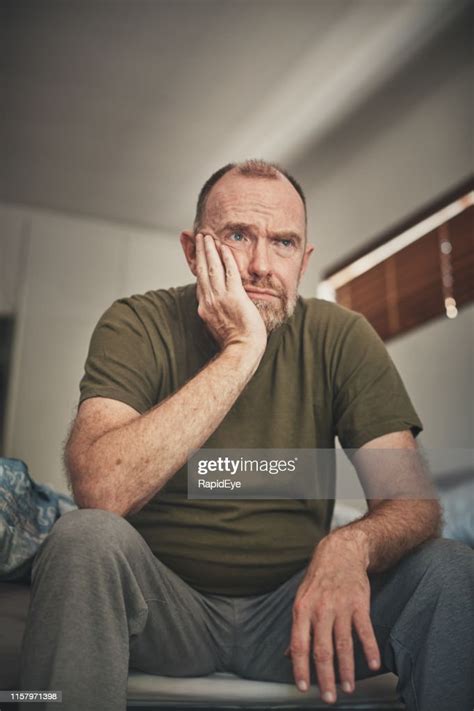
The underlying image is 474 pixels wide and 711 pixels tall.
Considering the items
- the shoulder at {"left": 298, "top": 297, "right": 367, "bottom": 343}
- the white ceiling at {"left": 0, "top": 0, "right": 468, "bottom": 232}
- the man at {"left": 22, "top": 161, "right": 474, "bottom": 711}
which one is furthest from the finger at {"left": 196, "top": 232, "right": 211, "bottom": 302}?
the white ceiling at {"left": 0, "top": 0, "right": 468, "bottom": 232}

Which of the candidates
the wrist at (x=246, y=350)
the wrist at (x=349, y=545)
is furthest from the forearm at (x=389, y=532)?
the wrist at (x=246, y=350)

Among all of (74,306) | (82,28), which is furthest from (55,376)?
(82,28)

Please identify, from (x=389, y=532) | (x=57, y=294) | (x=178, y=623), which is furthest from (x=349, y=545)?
(x=57, y=294)

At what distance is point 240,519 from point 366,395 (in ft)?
0.74

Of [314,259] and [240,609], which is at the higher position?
[314,259]

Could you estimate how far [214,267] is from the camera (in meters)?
0.92

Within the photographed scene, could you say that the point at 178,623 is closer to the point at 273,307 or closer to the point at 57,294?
the point at 273,307

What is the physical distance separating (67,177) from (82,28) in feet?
1.44

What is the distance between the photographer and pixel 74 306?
119 cm

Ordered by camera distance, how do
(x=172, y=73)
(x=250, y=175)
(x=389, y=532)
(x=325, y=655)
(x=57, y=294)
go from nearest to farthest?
(x=325, y=655), (x=389, y=532), (x=250, y=175), (x=57, y=294), (x=172, y=73)

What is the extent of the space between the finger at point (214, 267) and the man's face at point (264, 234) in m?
0.02

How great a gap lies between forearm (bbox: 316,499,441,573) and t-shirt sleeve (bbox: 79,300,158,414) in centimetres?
27

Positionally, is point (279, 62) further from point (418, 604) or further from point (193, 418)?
point (418, 604)

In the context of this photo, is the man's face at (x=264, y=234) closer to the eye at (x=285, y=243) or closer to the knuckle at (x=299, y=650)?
the eye at (x=285, y=243)
